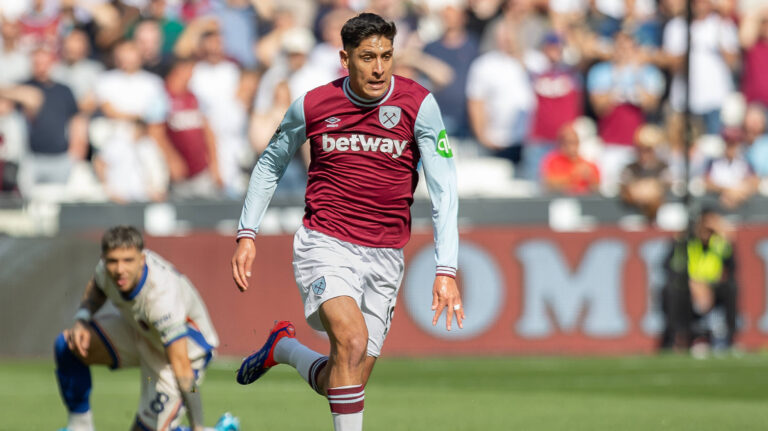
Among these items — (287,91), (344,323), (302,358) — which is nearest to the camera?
(344,323)

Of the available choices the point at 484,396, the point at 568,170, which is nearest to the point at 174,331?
the point at 484,396

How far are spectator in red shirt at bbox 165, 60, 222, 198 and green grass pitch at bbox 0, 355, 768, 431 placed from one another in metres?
2.33

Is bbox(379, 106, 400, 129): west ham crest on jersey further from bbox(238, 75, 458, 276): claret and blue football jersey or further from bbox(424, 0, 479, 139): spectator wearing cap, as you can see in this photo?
bbox(424, 0, 479, 139): spectator wearing cap

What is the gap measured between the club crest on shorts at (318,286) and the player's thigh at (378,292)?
0.96ft

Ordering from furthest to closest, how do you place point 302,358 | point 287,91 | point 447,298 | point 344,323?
point 287,91 → point 302,358 → point 344,323 → point 447,298

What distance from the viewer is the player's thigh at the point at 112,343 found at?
9.09 meters

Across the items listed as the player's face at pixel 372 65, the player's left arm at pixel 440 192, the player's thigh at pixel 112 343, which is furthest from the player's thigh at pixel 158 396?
the player's face at pixel 372 65

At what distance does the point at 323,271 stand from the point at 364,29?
1.27 m

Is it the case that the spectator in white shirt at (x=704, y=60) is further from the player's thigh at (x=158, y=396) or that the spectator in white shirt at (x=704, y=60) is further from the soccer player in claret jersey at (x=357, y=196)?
the soccer player in claret jersey at (x=357, y=196)

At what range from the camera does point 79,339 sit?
8914 mm

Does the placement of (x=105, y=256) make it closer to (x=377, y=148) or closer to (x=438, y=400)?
(x=377, y=148)

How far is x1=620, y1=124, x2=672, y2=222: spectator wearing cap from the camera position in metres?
16.3

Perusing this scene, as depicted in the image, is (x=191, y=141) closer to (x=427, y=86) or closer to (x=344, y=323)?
(x=427, y=86)

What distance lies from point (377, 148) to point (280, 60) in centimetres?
1000
